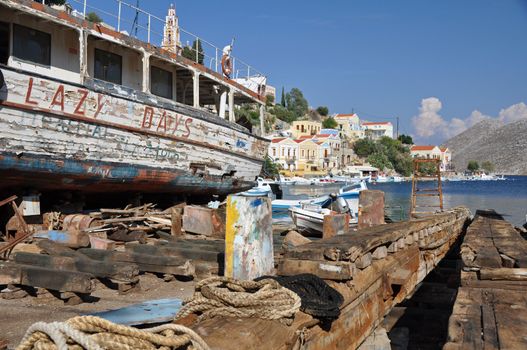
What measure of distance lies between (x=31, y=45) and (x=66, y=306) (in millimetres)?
6195

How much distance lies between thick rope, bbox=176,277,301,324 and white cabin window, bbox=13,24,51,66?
7.96m

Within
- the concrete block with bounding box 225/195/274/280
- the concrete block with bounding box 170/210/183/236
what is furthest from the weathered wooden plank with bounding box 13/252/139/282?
the concrete block with bounding box 170/210/183/236

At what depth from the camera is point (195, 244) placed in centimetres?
823

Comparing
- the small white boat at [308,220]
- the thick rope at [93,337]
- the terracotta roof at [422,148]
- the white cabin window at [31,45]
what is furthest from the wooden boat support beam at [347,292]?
the terracotta roof at [422,148]

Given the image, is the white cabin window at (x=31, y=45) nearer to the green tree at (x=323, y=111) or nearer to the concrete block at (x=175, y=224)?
the concrete block at (x=175, y=224)

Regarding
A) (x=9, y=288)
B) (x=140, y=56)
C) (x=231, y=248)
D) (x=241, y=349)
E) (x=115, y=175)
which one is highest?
(x=140, y=56)

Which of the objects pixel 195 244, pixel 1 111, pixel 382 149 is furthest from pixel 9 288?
pixel 382 149

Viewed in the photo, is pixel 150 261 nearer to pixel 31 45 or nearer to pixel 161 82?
pixel 31 45

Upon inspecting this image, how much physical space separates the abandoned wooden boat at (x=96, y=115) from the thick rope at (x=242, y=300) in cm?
666

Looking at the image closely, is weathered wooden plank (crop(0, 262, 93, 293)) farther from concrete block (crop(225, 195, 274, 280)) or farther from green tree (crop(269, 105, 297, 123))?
green tree (crop(269, 105, 297, 123))

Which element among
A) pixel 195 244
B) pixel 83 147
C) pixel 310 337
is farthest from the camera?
pixel 83 147

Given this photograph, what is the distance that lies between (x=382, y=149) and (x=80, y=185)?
120256 mm

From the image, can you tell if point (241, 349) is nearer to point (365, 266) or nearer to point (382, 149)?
point (365, 266)

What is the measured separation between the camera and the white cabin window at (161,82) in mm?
12324
